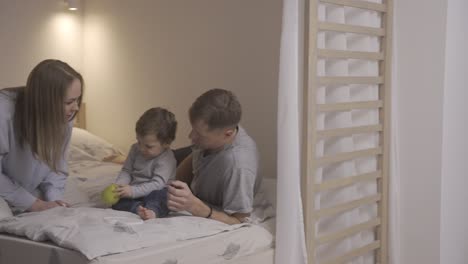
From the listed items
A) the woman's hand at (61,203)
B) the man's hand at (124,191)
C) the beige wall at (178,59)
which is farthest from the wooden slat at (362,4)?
the woman's hand at (61,203)

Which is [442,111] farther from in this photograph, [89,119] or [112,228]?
[89,119]

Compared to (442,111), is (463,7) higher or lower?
higher

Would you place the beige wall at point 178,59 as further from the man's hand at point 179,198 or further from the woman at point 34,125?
the woman at point 34,125

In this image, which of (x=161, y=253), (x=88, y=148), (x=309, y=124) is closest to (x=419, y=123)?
(x=309, y=124)

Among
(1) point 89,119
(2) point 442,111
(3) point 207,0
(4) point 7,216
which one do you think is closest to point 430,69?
(2) point 442,111

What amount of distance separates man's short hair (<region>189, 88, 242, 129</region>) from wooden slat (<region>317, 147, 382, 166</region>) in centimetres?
34

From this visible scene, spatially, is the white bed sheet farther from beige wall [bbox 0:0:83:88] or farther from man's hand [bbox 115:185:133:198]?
beige wall [bbox 0:0:83:88]

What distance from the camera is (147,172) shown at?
2.41 metres

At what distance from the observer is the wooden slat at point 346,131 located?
7.27 feet

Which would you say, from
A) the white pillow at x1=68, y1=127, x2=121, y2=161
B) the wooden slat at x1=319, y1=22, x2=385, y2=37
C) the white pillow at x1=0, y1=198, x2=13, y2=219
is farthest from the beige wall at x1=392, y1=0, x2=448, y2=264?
the white pillow at x1=68, y1=127, x2=121, y2=161

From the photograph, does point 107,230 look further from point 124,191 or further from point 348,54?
point 348,54

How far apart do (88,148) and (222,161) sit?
1590 millimetres

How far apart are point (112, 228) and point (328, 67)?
0.96 meters

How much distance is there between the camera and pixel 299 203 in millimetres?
2135
